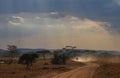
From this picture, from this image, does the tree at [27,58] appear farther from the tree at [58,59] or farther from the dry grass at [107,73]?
the dry grass at [107,73]

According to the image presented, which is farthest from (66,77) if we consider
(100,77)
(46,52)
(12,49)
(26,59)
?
(46,52)

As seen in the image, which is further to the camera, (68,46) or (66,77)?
(68,46)

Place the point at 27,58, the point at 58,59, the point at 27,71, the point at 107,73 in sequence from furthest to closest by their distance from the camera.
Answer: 1. the point at 58,59
2. the point at 27,58
3. the point at 27,71
4. the point at 107,73

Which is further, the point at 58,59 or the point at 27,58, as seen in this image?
the point at 58,59

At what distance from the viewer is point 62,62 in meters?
113

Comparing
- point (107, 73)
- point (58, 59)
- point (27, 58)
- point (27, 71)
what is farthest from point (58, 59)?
point (107, 73)

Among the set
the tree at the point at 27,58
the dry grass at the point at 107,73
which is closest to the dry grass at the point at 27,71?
the tree at the point at 27,58

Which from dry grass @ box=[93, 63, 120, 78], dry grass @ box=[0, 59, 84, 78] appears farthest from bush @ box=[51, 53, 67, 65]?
dry grass @ box=[93, 63, 120, 78]

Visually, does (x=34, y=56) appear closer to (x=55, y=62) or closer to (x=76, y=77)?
(x=55, y=62)

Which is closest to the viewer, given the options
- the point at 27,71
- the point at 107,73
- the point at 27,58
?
the point at 107,73

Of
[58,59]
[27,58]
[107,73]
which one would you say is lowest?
[107,73]

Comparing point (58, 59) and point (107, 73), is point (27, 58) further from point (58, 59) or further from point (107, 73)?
point (107, 73)

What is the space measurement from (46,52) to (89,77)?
470 feet

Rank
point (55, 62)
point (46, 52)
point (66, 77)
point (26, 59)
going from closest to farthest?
point (66, 77) → point (26, 59) → point (55, 62) → point (46, 52)
